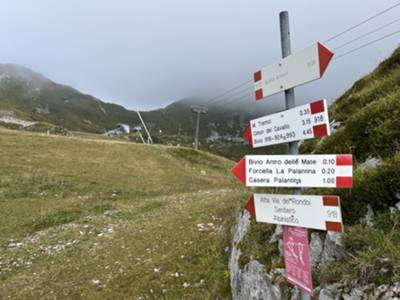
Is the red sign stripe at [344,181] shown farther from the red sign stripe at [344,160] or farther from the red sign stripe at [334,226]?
the red sign stripe at [334,226]

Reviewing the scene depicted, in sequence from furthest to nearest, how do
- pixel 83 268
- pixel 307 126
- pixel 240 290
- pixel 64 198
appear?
pixel 64 198 → pixel 83 268 → pixel 240 290 → pixel 307 126

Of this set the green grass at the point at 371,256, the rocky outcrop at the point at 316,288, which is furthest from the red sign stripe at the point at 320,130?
the rocky outcrop at the point at 316,288

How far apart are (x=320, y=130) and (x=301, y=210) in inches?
37.0

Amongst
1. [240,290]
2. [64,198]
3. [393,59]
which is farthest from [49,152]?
[393,59]

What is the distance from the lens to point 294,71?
320cm

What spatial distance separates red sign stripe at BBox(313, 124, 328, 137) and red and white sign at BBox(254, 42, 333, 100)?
1.95ft

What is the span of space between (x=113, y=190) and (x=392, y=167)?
18155mm

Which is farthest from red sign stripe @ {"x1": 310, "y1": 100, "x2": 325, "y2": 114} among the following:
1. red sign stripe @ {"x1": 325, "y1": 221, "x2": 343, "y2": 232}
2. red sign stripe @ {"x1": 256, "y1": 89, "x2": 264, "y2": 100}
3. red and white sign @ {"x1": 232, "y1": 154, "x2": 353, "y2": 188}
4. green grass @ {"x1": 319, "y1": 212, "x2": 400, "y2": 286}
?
green grass @ {"x1": 319, "y1": 212, "x2": 400, "y2": 286}

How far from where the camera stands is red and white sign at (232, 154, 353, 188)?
2.68m

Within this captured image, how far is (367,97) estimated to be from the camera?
6.83 metres

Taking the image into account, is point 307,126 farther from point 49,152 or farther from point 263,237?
point 49,152

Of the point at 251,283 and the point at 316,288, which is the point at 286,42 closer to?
the point at 316,288

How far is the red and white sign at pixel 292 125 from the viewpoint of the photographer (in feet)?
9.32

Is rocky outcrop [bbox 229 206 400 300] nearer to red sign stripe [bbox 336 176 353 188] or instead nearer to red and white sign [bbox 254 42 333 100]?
red sign stripe [bbox 336 176 353 188]
